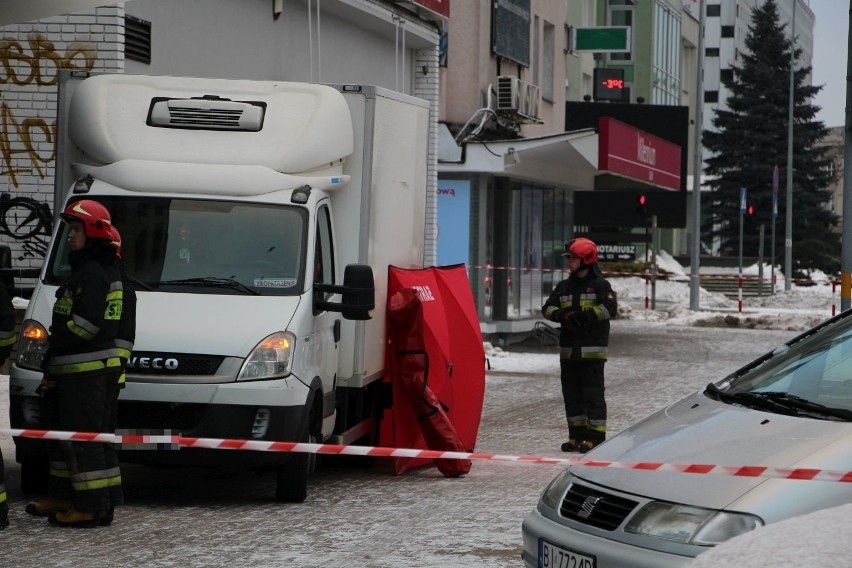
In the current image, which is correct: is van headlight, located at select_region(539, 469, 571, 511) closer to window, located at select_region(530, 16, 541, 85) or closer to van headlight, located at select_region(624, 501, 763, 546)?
van headlight, located at select_region(624, 501, 763, 546)

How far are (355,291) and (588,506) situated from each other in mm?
3866

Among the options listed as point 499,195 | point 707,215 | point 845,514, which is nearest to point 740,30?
point 707,215

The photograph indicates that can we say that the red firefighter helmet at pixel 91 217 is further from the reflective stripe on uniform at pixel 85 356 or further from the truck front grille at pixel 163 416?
the truck front grille at pixel 163 416

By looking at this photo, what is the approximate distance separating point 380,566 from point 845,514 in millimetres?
4437

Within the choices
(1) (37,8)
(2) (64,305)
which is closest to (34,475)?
(2) (64,305)

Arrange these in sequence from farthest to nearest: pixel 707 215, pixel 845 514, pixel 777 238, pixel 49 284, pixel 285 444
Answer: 1. pixel 707 215
2. pixel 777 238
3. pixel 49 284
4. pixel 285 444
5. pixel 845 514

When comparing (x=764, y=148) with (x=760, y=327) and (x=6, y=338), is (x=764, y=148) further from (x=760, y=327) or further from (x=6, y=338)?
(x=6, y=338)

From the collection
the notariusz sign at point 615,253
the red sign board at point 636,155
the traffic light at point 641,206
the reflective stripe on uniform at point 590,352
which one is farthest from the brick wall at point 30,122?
the notariusz sign at point 615,253

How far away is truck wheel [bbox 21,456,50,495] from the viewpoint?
935 cm

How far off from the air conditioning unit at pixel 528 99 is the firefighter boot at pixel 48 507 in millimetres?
18636

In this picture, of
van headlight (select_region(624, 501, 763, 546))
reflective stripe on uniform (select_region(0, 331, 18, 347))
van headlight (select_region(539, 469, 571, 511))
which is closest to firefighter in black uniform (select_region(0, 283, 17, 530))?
reflective stripe on uniform (select_region(0, 331, 18, 347))

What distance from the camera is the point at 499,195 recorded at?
25.2 meters

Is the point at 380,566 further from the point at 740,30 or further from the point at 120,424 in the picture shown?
the point at 740,30

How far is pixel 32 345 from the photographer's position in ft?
29.6
